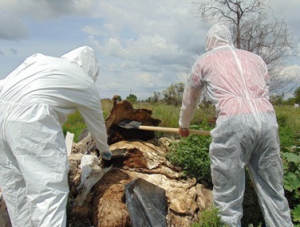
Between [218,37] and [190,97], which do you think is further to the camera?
[190,97]

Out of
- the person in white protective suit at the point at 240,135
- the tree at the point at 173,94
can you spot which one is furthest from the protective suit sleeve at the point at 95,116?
the tree at the point at 173,94

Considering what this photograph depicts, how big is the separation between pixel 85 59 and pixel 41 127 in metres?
0.92

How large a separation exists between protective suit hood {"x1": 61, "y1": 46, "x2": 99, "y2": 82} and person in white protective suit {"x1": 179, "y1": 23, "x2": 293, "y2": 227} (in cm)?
109

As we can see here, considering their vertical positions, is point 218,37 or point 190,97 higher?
point 218,37

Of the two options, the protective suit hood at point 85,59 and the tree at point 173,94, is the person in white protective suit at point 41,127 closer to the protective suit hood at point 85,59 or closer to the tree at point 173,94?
the protective suit hood at point 85,59

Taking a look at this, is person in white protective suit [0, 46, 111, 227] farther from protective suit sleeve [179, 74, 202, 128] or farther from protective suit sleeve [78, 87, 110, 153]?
protective suit sleeve [179, 74, 202, 128]

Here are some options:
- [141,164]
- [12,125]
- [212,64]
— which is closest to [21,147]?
[12,125]

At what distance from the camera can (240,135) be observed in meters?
2.89

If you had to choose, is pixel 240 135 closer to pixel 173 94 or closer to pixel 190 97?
pixel 190 97

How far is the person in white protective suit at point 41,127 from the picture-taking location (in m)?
2.84

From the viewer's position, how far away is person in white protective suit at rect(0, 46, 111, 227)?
2.84 meters

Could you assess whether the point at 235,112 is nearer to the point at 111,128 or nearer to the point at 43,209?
the point at 43,209

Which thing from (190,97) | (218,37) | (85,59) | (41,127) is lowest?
(41,127)

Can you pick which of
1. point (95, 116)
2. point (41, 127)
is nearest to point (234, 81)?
point (95, 116)
